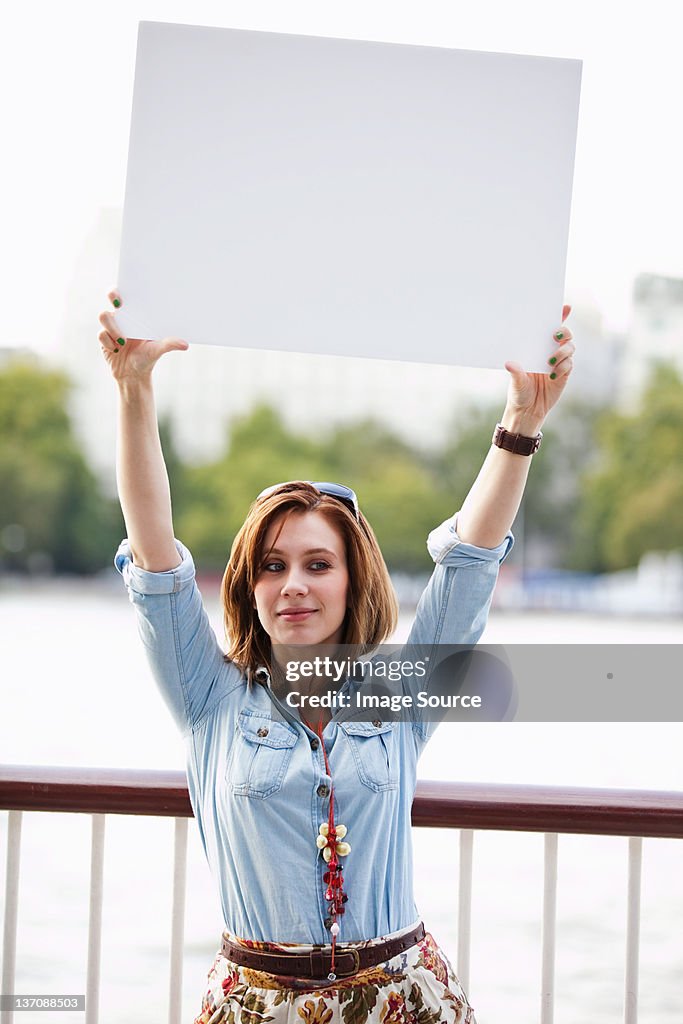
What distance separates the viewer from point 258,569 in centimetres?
125

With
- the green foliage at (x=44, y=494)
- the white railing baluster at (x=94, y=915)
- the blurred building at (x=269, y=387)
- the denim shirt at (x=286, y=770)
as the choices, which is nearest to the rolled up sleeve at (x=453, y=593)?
the denim shirt at (x=286, y=770)

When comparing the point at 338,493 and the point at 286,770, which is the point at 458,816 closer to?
the point at 286,770

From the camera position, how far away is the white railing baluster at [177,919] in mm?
1453

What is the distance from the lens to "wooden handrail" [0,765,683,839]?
1418 mm

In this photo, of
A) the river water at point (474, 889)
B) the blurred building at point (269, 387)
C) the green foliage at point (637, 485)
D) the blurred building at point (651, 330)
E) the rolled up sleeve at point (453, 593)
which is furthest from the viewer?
the blurred building at point (269, 387)

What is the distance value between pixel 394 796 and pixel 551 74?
0.84 meters

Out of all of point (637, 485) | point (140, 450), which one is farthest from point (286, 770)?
point (637, 485)

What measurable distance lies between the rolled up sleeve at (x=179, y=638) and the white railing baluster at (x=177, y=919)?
→ 29 centimetres

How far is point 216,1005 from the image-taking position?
1.16 metres

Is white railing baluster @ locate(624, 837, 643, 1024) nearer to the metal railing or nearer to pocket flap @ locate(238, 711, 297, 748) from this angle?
the metal railing

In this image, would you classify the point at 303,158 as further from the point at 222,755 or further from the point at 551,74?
the point at 222,755

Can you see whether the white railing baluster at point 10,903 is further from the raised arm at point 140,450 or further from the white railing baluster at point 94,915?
the raised arm at point 140,450

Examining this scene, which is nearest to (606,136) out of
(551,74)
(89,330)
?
(89,330)

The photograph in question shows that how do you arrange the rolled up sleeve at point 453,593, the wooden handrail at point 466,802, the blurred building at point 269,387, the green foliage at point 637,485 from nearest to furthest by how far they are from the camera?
1. the rolled up sleeve at point 453,593
2. the wooden handrail at point 466,802
3. the green foliage at point 637,485
4. the blurred building at point 269,387
